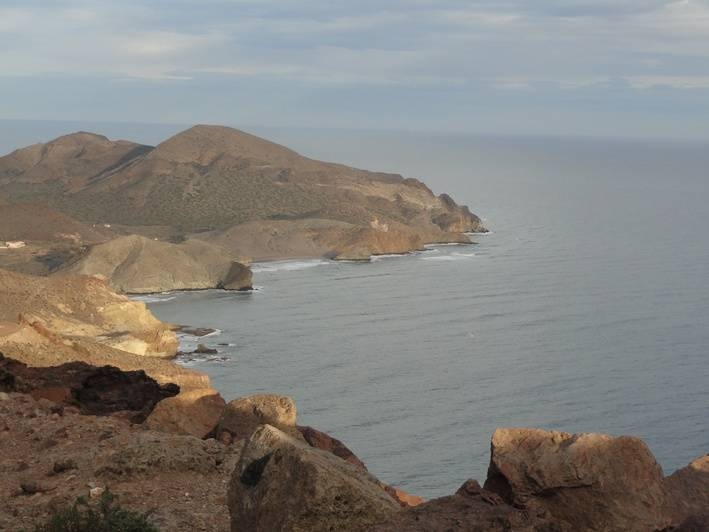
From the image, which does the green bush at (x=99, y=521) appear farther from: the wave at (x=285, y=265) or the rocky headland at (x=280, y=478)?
the wave at (x=285, y=265)

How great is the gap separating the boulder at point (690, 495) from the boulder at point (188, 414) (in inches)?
324

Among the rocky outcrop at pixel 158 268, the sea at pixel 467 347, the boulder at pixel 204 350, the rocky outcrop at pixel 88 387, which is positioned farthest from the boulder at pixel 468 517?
the rocky outcrop at pixel 158 268

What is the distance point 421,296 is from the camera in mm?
92500

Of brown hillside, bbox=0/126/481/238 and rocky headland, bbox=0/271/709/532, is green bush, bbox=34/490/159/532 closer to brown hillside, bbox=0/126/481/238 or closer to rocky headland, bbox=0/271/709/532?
rocky headland, bbox=0/271/709/532

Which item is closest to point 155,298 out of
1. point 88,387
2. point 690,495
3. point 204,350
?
point 204,350

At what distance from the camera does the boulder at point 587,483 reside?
1009 cm

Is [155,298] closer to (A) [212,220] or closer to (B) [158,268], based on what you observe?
(B) [158,268]

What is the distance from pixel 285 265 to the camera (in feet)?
404

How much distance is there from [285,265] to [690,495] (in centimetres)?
11224

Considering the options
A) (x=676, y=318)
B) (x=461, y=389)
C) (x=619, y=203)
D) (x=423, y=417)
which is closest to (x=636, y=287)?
(x=676, y=318)

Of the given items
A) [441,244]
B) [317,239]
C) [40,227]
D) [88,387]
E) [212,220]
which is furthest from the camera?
[212,220]

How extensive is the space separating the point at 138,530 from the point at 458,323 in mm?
66899

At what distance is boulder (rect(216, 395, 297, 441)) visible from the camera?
1597cm

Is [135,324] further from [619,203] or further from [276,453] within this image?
[619,203]
